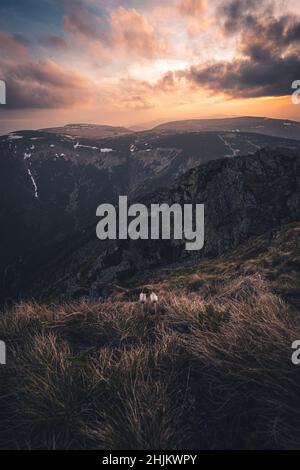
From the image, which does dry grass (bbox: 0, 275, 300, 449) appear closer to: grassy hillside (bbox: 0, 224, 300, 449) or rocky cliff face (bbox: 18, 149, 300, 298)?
grassy hillside (bbox: 0, 224, 300, 449)

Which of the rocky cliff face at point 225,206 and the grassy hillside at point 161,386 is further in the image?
the rocky cliff face at point 225,206

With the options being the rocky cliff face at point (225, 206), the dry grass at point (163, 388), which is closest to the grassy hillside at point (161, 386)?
the dry grass at point (163, 388)

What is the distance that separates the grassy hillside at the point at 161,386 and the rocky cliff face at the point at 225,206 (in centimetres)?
1959

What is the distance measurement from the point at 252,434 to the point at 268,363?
0.90m

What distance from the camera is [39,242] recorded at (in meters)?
184

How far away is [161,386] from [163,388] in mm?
51

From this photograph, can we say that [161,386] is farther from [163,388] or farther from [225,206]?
[225,206]

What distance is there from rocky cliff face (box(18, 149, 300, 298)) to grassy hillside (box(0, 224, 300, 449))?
1959cm

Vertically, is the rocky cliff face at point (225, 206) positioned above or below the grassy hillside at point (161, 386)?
above

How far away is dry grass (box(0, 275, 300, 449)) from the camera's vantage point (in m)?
3.27

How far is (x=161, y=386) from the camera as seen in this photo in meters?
3.78

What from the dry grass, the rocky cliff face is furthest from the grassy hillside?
the rocky cliff face

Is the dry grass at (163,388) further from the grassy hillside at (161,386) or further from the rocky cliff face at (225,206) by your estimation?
the rocky cliff face at (225,206)

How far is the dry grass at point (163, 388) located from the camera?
10.7ft
